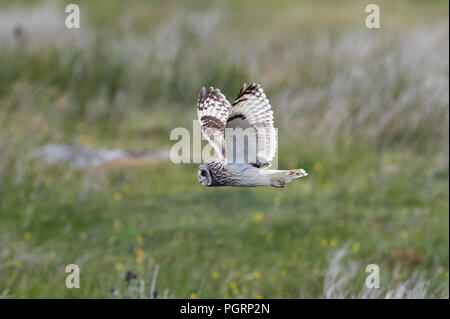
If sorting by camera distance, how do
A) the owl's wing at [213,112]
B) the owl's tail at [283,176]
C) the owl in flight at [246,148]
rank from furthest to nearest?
1. the owl's wing at [213,112]
2. the owl in flight at [246,148]
3. the owl's tail at [283,176]

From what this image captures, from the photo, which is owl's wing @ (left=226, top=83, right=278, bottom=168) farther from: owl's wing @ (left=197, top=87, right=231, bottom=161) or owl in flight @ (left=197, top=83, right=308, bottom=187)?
owl's wing @ (left=197, top=87, right=231, bottom=161)

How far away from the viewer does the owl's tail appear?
3.06 metres

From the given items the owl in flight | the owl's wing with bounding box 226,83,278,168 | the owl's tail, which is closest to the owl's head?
the owl in flight

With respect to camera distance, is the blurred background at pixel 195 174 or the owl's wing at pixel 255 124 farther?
the blurred background at pixel 195 174

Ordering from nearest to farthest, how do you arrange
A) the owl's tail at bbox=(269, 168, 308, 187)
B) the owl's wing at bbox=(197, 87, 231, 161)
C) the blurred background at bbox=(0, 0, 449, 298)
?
the owl's tail at bbox=(269, 168, 308, 187) → the owl's wing at bbox=(197, 87, 231, 161) → the blurred background at bbox=(0, 0, 449, 298)

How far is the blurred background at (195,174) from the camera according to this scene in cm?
934

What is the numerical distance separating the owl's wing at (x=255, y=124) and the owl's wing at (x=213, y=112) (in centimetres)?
22

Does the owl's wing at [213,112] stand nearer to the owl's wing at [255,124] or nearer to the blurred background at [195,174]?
the owl's wing at [255,124]

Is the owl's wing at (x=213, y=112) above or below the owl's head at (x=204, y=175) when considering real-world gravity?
above

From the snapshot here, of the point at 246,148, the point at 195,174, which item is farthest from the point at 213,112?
the point at 195,174

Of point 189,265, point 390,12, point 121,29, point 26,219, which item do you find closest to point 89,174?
point 26,219

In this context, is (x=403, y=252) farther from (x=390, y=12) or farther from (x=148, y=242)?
(x=390, y=12)

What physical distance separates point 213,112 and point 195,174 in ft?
28.2

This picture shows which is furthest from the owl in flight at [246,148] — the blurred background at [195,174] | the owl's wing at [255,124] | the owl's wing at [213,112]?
the blurred background at [195,174]
